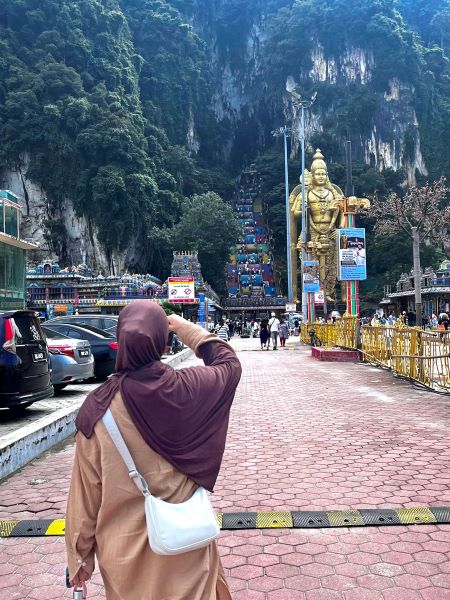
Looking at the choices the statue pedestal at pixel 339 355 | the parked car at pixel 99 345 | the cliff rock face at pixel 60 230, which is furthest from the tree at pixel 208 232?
the parked car at pixel 99 345

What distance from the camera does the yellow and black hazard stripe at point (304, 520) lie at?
3191 mm

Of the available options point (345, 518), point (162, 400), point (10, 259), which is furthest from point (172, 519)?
point (10, 259)

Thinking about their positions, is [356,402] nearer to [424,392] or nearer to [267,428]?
[424,392]

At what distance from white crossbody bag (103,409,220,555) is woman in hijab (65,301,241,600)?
0.03 m

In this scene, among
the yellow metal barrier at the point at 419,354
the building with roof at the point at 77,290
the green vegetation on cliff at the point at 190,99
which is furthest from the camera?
the green vegetation on cliff at the point at 190,99

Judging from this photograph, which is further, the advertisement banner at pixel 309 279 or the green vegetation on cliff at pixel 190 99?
the green vegetation on cliff at pixel 190 99

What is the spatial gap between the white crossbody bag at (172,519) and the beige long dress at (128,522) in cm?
3

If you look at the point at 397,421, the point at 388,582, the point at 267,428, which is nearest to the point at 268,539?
the point at 388,582

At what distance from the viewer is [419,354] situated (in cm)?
884

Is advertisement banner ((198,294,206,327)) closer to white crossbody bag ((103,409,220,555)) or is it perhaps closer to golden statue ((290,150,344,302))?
golden statue ((290,150,344,302))

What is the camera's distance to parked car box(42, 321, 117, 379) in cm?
1018

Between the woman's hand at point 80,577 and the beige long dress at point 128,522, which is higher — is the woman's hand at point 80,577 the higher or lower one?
the lower one

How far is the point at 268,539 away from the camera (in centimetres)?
302

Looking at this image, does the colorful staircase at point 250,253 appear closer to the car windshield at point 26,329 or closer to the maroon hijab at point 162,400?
the car windshield at point 26,329
